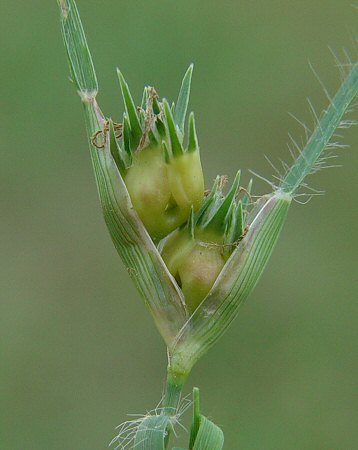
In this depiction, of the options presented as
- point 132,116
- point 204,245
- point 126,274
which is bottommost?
point 126,274

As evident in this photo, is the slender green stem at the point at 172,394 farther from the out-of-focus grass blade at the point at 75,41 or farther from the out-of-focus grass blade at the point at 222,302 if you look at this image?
the out-of-focus grass blade at the point at 75,41

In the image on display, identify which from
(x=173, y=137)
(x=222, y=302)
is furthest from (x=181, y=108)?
(x=222, y=302)

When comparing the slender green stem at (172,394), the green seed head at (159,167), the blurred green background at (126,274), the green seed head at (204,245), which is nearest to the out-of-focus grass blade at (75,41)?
the green seed head at (159,167)

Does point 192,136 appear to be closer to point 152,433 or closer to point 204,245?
point 204,245

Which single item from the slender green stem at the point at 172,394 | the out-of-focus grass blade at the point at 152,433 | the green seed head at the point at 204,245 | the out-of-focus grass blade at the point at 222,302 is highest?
the green seed head at the point at 204,245

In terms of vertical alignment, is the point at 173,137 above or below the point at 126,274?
above

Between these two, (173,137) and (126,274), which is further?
(126,274)

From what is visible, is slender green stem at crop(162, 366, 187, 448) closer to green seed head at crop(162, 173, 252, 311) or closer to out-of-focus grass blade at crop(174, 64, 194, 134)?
green seed head at crop(162, 173, 252, 311)

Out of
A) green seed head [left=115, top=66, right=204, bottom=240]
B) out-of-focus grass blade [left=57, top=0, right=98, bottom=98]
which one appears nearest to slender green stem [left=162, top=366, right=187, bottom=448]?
green seed head [left=115, top=66, right=204, bottom=240]
